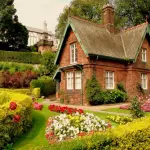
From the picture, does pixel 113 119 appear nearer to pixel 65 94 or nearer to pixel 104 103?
pixel 104 103

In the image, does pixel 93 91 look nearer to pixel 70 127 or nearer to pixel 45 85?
pixel 45 85

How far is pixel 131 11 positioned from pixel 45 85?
26.0 meters

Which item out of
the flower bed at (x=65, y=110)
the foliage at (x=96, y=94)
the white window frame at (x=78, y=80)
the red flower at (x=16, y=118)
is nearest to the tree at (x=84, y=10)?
the white window frame at (x=78, y=80)

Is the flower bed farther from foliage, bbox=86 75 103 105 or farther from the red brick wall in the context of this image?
the red brick wall

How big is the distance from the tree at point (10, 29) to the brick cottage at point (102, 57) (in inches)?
913

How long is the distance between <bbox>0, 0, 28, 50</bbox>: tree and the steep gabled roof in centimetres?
2362

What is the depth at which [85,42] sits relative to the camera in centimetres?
2267

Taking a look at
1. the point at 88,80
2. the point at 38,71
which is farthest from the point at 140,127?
the point at 38,71

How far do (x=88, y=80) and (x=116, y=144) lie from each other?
604 inches

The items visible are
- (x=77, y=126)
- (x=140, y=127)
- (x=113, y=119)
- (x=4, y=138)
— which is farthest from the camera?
(x=113, y=119)

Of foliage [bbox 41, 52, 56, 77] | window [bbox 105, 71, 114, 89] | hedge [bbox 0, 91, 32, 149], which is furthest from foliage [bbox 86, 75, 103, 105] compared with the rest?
foliage [bbox 41, 52, 56, 77]

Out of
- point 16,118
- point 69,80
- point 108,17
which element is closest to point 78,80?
point 69,80

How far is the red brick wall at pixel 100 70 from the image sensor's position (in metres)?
22.5

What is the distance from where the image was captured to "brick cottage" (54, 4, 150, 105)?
2270 centimetres
